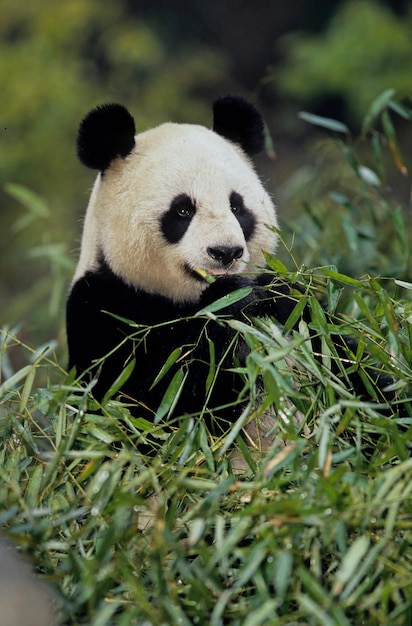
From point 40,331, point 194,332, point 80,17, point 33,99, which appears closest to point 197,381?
point 194,332

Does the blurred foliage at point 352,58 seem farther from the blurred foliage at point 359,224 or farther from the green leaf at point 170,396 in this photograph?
the green leaf at point 170,396

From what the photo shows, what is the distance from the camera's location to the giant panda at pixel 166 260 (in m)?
2.68

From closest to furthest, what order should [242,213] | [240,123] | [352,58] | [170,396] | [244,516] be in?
[244,516], [170,396], [242,213], [240,123], [352,58]

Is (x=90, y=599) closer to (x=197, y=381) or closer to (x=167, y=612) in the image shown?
(x=167, y=612)

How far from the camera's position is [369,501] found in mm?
1947

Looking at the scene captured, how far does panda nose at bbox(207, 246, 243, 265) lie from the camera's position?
2619mm

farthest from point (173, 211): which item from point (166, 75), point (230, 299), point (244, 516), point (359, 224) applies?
point (166, 75)

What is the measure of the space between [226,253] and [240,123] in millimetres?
727

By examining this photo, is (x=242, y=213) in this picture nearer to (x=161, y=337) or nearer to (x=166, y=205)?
(x=166, y=205)

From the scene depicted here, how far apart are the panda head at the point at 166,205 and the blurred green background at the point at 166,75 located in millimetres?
3044

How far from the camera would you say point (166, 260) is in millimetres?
2873

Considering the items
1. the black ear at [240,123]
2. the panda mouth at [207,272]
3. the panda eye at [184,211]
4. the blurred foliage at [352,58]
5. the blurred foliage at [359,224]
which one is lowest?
the blurred foliage at [352,58]

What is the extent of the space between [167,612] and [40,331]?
321cm

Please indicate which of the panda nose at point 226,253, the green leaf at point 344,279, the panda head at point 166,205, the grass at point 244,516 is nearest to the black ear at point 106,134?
the panda head at point 166,205
